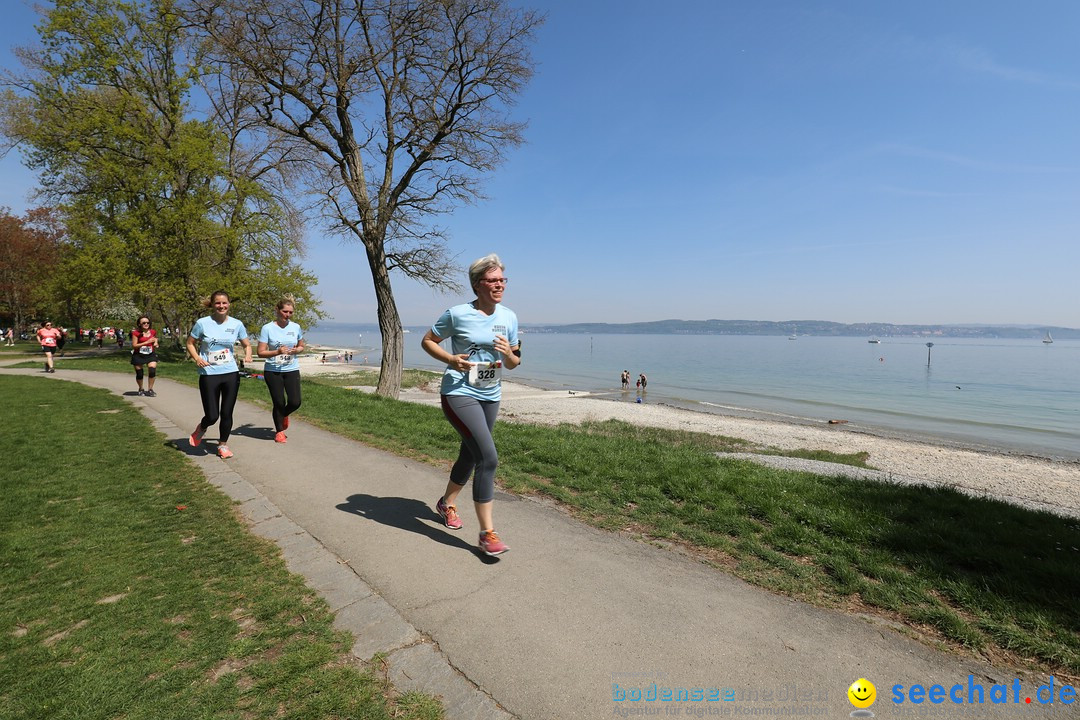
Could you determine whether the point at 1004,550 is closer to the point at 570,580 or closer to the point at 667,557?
the point at 667,557

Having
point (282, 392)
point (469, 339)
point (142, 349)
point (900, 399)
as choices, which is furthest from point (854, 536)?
point (900, 399)

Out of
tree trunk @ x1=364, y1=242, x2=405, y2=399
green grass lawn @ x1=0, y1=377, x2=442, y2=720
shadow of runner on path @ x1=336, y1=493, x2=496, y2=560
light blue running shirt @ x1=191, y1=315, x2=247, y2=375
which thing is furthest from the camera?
tree trunk @ x1=364, y1=242, x2=405, y2=399

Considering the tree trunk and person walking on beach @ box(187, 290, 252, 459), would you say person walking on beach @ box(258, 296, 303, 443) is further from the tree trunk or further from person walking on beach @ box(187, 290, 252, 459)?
the tree trunk

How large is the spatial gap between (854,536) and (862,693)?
78.5 inches

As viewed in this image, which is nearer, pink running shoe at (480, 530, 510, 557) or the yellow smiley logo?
the yellow smiley logo

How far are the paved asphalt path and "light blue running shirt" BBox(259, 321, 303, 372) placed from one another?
3.47 meters

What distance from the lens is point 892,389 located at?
40531 millimetres

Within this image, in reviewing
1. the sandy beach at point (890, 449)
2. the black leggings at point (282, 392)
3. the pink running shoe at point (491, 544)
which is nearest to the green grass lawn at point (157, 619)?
the pink running shoe at point (491, 544)

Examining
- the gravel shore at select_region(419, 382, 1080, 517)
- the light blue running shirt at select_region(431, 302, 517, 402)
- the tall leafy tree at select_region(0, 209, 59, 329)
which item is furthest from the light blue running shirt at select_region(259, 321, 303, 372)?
the tall leafy tree at select_region(0, 209, 59, 329)

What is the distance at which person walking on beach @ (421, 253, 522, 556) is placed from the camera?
3.71 m

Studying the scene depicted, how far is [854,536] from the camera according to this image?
406 centimetres

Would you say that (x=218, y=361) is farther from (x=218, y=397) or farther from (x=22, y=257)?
(x=22, y=257)

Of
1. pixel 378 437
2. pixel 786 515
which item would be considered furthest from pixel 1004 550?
pixel 378 437

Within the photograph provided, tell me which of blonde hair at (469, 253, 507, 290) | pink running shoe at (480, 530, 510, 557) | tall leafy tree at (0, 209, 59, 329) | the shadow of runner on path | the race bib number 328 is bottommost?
the shadow of runner on path
